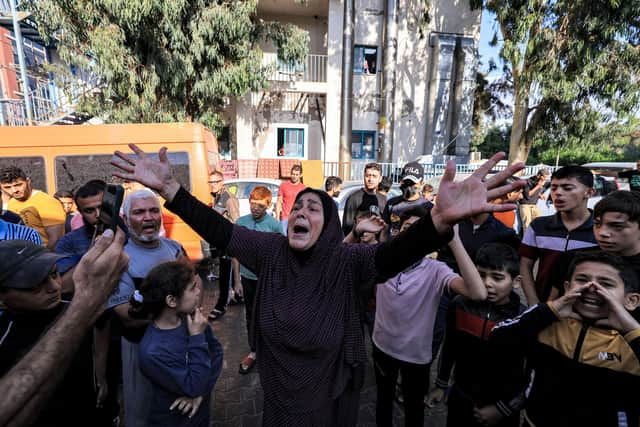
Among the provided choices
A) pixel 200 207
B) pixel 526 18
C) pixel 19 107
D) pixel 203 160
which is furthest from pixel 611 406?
pixel 19 107

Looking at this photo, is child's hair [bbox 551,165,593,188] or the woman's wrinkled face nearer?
the woman's wrinkled face

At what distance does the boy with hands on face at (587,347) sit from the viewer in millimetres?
1428

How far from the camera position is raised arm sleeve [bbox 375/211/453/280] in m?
1.26

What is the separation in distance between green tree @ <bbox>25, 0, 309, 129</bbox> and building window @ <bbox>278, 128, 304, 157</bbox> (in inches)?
156

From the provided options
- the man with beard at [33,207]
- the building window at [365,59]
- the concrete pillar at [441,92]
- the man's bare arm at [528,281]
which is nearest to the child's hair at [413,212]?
the man's bare arm at [528,281]

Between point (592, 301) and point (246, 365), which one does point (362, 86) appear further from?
point (592, 301)

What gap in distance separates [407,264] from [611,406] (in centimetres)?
114

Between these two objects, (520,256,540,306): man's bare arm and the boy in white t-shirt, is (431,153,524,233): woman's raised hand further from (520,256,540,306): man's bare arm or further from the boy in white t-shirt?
(520,256,540,306): man's bare arm

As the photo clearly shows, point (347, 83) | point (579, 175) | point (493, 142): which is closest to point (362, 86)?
point (347, 83)

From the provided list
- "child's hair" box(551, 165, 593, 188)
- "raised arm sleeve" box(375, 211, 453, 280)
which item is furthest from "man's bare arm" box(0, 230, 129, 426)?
"child's hair" box(551, 165, 593, 188)

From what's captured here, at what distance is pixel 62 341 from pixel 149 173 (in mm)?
882

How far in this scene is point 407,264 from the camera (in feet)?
4.41

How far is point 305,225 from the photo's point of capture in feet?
5.44

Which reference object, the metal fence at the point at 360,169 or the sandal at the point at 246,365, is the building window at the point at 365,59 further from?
the sandal at the point at 246,365
